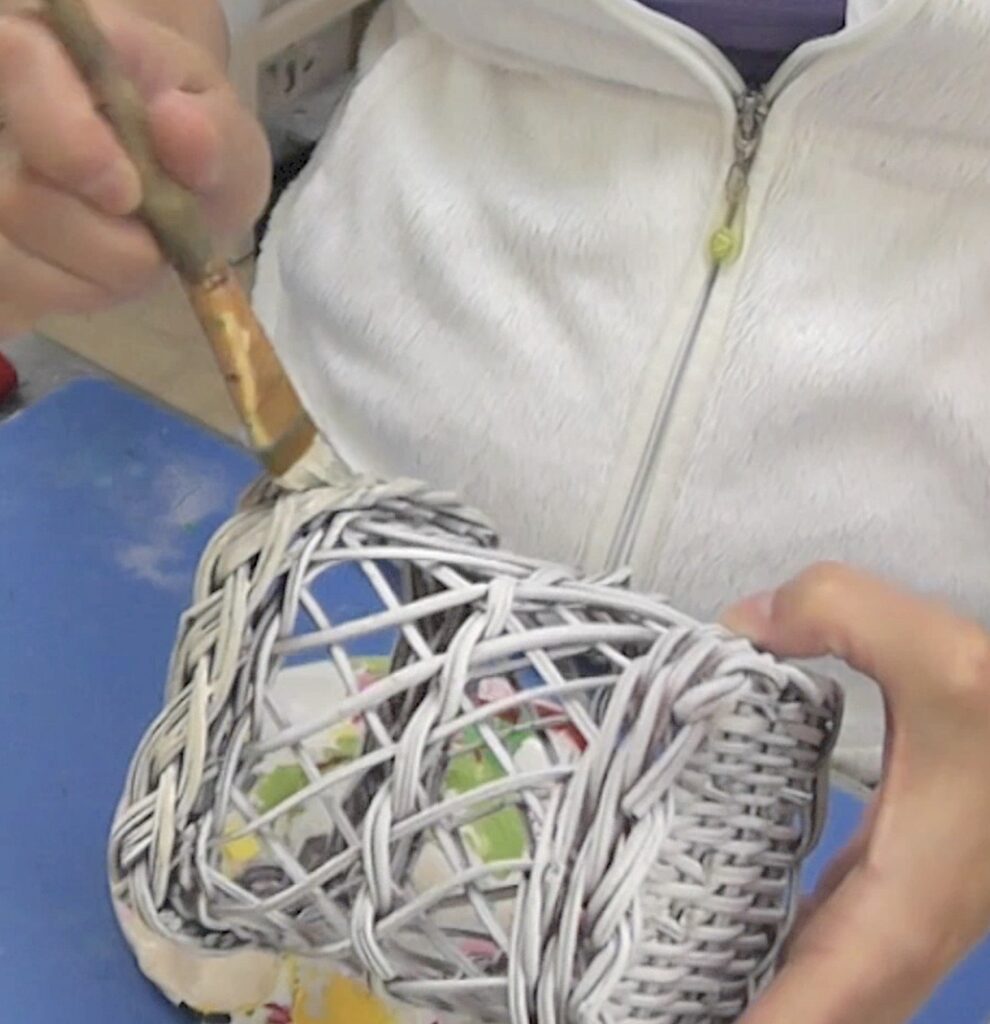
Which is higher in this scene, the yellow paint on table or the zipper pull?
the zipper pull

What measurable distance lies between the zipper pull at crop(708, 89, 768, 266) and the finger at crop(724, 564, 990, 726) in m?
0.12

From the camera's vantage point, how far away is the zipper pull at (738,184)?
0.41 m

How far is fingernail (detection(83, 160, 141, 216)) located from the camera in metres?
0.30

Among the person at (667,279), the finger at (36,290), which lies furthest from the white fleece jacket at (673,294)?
the finger at (36,290)

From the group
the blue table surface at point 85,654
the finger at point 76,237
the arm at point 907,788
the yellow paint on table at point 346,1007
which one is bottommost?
the blue table surface at point 85,654

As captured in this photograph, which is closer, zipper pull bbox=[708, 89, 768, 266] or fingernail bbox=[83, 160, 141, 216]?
fingernail bbox=[83, 160, 141, 216]

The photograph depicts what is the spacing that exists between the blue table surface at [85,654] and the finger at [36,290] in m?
0.13

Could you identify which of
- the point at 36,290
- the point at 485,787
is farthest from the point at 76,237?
the point at 485,787

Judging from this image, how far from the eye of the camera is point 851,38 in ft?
1.24

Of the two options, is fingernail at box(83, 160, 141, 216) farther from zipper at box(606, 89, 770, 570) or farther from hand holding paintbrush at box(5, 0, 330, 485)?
zipper at box(606, 89, 770, 570)

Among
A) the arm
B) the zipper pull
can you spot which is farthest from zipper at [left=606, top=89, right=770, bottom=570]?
the arm

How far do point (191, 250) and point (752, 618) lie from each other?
0.13 metres

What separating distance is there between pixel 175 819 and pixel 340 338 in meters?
0.21

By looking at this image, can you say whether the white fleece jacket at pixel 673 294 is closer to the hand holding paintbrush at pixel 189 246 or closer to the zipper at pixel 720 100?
the zipper at pixel 720 100
